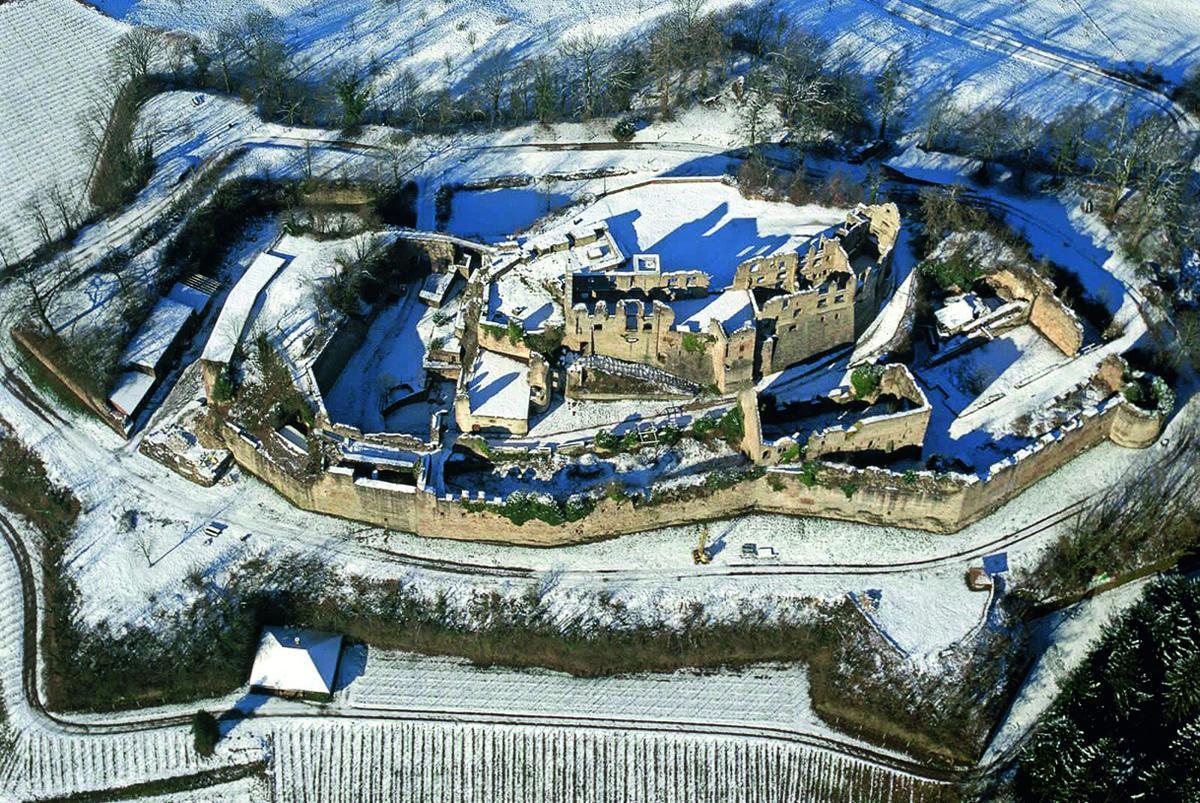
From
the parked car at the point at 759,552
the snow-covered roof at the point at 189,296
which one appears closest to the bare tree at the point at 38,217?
the snow-covered roof at the point at 189,296

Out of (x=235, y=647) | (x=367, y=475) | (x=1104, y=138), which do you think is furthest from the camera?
(x=1104, y=138)

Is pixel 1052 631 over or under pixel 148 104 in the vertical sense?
under

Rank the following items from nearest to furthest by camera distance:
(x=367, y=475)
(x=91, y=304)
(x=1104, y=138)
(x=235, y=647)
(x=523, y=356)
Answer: (x=235, y=647) < (x=367, y=475) < (x=523, y=356) < (x=91, y=304) < (x=1104, y=138)

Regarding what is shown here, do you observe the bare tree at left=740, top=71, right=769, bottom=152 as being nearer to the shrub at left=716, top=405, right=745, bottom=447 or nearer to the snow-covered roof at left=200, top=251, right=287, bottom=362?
the shrub at left=716, top=405, right=745, bottom=447

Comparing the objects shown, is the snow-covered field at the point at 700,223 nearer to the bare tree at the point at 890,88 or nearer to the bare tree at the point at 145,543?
the bare tree at the point at 890,88

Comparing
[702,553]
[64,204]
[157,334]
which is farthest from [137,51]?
[702,553]

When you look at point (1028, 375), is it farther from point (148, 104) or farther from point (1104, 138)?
point (148, 104)

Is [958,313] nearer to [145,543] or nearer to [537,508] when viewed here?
[537,508]

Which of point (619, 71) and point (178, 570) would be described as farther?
point (619, 71)

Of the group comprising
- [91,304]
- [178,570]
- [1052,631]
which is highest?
[91,304]

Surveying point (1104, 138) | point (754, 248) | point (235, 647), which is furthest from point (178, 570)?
point (1104, 138)
